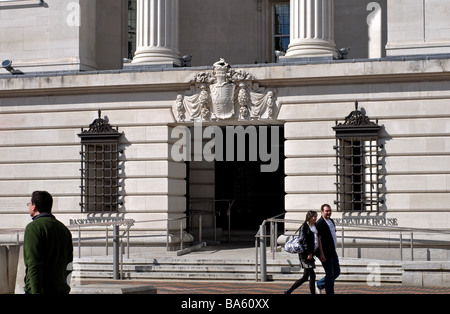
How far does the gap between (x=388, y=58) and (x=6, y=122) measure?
1133cm

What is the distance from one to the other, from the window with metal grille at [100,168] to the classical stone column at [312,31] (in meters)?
5.66

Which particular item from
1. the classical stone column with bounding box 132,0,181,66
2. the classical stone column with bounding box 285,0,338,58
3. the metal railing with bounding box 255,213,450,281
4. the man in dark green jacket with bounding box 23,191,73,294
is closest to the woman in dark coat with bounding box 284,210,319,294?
the metal railing with bounding box 255,213,450,281

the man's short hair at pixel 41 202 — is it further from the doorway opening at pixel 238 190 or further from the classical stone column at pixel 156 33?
the doorway opening at pixel 238 190

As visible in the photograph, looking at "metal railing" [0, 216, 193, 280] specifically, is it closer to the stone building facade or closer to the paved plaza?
the stone building facade

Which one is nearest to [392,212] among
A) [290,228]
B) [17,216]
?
[290,228]

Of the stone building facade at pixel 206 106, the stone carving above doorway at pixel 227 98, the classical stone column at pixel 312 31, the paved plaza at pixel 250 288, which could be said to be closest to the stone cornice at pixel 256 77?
the stone building facade at pixel 206 106

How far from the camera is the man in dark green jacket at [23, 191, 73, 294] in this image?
948 cm

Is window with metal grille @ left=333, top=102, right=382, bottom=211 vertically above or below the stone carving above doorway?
below

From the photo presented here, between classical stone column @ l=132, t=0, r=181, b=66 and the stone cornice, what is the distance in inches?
22.7

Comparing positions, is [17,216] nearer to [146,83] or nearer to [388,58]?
[146,83]

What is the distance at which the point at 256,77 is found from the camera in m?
24.9

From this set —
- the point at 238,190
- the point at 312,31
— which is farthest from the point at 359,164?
the point at 238,190

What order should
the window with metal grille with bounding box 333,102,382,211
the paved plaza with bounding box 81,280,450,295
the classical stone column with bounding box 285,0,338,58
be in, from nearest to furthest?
the paved plaza with bounding box 81,280,450,295 → the window with metal grille with bounding box 333,102,382,211 → the classical stone column with bounding box 285,0,338,58

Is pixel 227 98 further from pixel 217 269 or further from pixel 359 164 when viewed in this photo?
pixel 217 269
